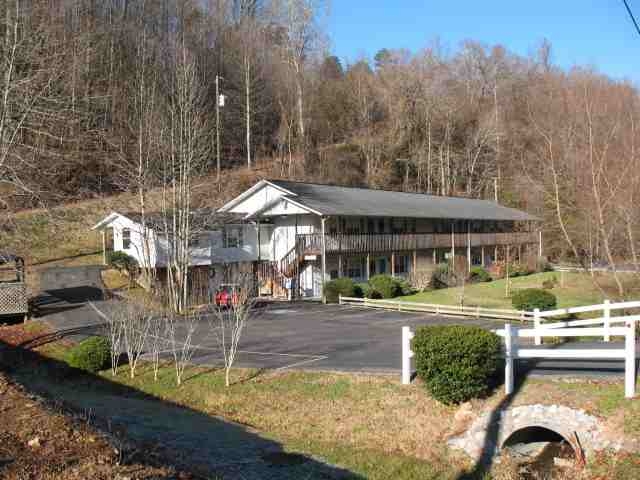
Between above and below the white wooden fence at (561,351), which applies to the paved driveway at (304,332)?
below

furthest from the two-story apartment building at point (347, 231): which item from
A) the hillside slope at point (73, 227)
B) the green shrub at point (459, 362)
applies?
the green shrub at point (459, 362)

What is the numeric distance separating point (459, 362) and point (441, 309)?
16617 millimetres

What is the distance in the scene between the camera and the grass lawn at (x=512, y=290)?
31875 millimetres

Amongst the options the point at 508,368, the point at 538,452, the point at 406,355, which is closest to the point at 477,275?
the point at 406,355

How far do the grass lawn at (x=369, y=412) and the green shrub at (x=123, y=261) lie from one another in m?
19.3

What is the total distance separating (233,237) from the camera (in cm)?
3853

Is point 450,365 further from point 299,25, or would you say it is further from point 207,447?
point 299,25

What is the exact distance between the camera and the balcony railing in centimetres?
3631

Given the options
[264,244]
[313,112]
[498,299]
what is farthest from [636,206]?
[313,112]

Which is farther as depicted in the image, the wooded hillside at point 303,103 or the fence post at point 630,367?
the wooded hillside at point 303,103

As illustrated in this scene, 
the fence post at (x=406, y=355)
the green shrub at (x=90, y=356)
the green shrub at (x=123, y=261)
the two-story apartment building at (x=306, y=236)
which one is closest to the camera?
the fence post at (x=406, y=355)

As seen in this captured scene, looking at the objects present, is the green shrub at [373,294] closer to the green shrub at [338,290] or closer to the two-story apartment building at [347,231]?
the green shrub at [338,290]

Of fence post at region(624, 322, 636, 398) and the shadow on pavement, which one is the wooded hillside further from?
fence post at region(624, 322, 636, 398)

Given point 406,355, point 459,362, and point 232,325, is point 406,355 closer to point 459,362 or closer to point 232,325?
point 459,362
